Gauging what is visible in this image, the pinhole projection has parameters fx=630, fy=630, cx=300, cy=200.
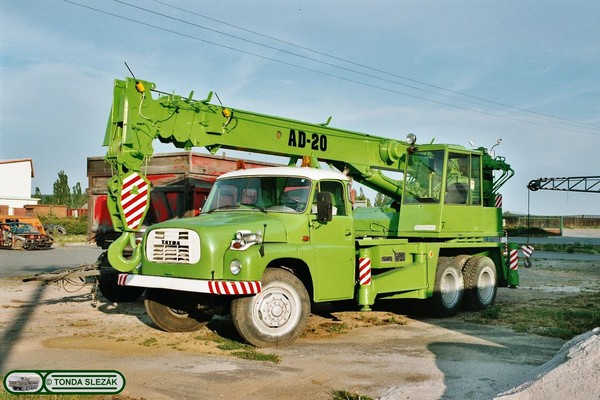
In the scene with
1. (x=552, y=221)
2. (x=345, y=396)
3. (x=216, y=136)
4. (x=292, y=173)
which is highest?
(x=552, y=221)

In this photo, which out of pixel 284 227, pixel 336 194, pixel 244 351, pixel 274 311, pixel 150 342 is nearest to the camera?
pixel 244 351

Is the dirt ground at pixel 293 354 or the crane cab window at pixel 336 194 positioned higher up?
the crane cab window at pixel 336 194

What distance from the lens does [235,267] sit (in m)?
8.45

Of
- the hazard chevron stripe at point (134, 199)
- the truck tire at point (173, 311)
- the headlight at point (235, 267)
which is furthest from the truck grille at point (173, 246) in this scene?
the truck tire at point (173, 311)

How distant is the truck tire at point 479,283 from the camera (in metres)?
12.8

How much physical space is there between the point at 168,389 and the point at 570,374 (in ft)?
12.7

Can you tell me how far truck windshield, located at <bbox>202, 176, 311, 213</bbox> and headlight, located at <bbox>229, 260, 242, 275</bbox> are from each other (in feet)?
4.84

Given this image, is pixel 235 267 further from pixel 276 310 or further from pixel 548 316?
pixel 548 316

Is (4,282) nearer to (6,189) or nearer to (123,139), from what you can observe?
(123,139)

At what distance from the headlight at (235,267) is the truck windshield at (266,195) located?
4.84 feet

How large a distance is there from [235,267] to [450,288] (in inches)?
219

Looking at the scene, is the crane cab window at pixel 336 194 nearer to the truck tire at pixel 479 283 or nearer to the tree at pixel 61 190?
the truck tire at pixel 479 283

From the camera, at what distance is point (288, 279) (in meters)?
8.91
